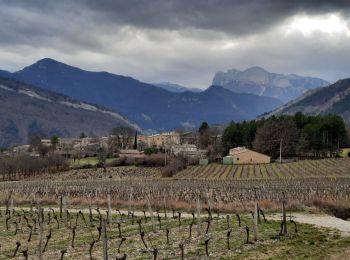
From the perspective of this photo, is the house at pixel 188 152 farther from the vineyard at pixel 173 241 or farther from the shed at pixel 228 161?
the vineyard at pixel 173 241

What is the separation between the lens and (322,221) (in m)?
33.2

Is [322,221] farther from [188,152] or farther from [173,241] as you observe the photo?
[188,152]

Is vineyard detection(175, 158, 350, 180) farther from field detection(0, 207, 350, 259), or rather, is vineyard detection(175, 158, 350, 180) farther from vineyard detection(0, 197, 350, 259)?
field detection(0, 207, 350, 259)

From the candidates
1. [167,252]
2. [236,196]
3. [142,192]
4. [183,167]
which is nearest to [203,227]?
[167,252]

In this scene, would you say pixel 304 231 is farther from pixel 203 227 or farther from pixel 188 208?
pixel 188 208

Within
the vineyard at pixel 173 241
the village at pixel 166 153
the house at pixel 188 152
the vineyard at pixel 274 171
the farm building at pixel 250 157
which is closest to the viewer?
the vineyard at pixel 173 241

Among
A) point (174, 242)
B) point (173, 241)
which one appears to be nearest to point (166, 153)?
point (173, 241)

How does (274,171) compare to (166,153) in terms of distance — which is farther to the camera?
(166,153)

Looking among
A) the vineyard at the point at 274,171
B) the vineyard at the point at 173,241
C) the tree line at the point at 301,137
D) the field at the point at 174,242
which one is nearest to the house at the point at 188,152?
the tree line at the point at 301,137

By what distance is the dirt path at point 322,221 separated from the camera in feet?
96.7

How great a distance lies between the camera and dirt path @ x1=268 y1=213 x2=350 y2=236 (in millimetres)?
29477

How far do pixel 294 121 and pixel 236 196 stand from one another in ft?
261

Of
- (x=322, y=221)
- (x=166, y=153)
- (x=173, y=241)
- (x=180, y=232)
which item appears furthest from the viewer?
(x=166, y=153)

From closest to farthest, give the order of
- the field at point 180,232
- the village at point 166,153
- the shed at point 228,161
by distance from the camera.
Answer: the field at point 180,232 → the village at point 166,153 → the shed at point 228,161
